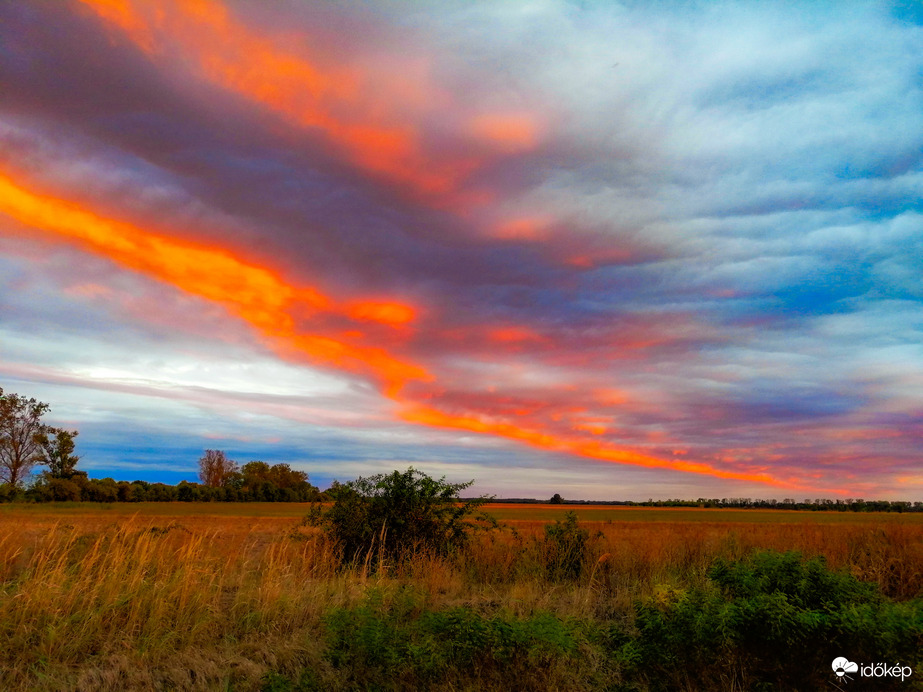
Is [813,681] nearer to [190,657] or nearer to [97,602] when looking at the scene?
[190,657]

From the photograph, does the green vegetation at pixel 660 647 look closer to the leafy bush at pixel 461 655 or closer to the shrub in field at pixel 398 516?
the leafy bush at pixel 461 655

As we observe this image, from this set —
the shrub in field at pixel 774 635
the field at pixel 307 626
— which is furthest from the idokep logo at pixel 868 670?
the field at pixel 307 626

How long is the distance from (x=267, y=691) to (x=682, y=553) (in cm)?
1280

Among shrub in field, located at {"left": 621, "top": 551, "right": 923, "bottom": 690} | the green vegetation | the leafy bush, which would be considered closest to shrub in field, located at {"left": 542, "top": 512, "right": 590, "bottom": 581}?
the green vegetation

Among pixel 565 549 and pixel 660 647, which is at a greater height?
pixel 565 549

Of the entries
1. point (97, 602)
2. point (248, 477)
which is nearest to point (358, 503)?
point (97, 602)

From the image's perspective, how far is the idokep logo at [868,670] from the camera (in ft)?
27.0

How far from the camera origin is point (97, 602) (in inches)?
425

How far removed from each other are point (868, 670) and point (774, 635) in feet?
3.94

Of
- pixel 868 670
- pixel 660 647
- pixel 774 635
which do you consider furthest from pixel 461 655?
pixel 868 670

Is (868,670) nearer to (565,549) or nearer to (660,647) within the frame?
(660,647)

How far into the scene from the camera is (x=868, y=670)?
8.32 meters

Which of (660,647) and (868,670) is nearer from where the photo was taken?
(868,670)

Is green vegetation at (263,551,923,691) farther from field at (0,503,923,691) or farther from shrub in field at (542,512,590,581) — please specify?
shrub in field at (542,512,590,581)
